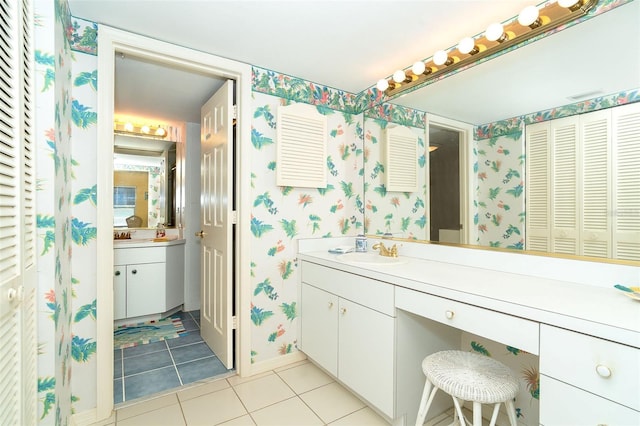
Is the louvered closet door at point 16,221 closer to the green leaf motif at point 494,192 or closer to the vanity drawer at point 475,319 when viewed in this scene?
the vanity drawer at point 475,319

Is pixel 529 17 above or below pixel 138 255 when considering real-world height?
above

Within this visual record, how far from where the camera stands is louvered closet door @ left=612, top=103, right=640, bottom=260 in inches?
45.6

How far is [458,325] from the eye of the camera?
4.02 ft

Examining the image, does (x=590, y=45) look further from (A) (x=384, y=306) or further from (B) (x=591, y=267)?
(A) (x=384, y=306)

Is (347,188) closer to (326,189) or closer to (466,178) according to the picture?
→ (326,189)

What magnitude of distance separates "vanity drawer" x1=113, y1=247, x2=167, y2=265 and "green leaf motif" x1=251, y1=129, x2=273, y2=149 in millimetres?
1817

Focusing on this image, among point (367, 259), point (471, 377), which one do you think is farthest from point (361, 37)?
point (471, 377)

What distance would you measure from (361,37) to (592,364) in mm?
1866

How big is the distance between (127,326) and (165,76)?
250cm

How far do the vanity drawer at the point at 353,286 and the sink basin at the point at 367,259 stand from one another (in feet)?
0.36

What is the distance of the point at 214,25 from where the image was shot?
1710mm

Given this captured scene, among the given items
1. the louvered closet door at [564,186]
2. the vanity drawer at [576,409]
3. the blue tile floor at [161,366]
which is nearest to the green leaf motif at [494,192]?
the louvered closet door at [564,186]

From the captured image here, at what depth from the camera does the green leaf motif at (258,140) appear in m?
2.20

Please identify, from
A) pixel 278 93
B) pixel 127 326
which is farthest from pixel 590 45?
pixel 127 326
